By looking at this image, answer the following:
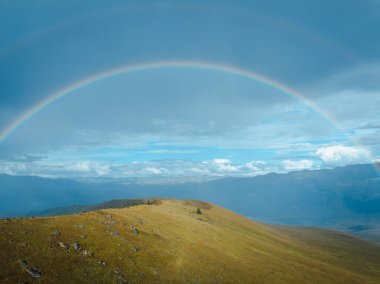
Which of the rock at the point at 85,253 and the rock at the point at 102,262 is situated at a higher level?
the rock at the point at 85,253

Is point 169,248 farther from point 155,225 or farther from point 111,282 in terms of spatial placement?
point 111,282

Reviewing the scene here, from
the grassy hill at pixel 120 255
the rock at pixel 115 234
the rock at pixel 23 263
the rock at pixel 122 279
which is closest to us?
the rock at pixel 23 263

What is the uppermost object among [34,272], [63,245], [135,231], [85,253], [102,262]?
[63,245]

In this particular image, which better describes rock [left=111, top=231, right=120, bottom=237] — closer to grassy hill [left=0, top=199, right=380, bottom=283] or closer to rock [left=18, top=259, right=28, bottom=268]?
grassy hill [left=0, top=199, right=380, bottom=283]

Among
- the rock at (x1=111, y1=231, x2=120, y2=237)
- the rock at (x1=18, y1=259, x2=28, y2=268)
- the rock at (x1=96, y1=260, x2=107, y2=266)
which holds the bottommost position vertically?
the rock at (x1=96, y1=260, x2=107, y2=266)

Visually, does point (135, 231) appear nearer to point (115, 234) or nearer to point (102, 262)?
point (115, 234)

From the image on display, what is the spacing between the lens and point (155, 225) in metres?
74.9

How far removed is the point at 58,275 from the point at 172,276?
1812 centimetres

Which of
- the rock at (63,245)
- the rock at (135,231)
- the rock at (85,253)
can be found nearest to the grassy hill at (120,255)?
the rock at (63,245)

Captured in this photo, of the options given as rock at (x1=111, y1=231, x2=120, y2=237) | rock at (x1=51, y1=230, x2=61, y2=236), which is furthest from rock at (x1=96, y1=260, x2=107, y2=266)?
rock at (x1=111, y1=231, x2=120, y2=237)

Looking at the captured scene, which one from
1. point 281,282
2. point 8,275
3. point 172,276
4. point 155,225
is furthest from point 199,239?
point 8,275

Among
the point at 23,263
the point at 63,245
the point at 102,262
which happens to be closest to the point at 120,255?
the point at 102,262

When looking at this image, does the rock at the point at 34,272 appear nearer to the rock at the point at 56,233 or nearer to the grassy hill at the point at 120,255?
the grassy hill at the point at 120,255

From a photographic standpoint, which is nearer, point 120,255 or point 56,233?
point 56,233
